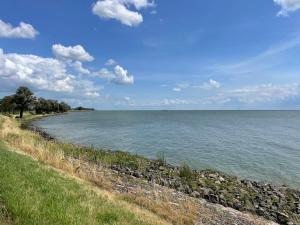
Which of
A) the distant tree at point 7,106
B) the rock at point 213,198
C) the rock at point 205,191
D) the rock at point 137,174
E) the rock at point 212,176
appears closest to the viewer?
the rock at point 213,198

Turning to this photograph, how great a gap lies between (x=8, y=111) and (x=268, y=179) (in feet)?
392

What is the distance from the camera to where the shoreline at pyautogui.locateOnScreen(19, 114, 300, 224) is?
53.0 feet

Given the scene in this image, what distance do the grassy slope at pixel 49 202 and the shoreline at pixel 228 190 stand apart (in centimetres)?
815

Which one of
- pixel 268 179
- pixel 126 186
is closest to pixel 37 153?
pixel 126 186

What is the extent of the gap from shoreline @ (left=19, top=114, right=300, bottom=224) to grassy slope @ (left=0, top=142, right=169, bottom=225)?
26.7 feet

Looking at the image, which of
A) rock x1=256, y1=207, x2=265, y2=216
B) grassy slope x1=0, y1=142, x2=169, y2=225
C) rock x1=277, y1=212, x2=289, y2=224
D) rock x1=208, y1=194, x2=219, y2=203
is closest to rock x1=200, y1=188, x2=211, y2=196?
rock x1=208, y1=194, x2=219, y2=203

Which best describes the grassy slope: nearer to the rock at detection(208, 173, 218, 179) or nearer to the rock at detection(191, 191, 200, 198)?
the rock at detection(191, 191, 200, 198)

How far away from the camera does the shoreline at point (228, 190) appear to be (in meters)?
16.2

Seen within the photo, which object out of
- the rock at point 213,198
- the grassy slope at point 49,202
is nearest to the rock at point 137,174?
the rock at point 213,198

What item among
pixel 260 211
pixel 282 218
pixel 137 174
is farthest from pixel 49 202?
pixel 137 174

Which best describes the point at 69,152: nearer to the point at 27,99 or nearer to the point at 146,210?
the point at 146,210

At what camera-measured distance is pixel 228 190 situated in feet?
63.0

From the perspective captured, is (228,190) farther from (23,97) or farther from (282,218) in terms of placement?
(23,97)

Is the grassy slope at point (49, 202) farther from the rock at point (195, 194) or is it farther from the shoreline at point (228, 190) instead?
the shoreline at point (228, 190)
